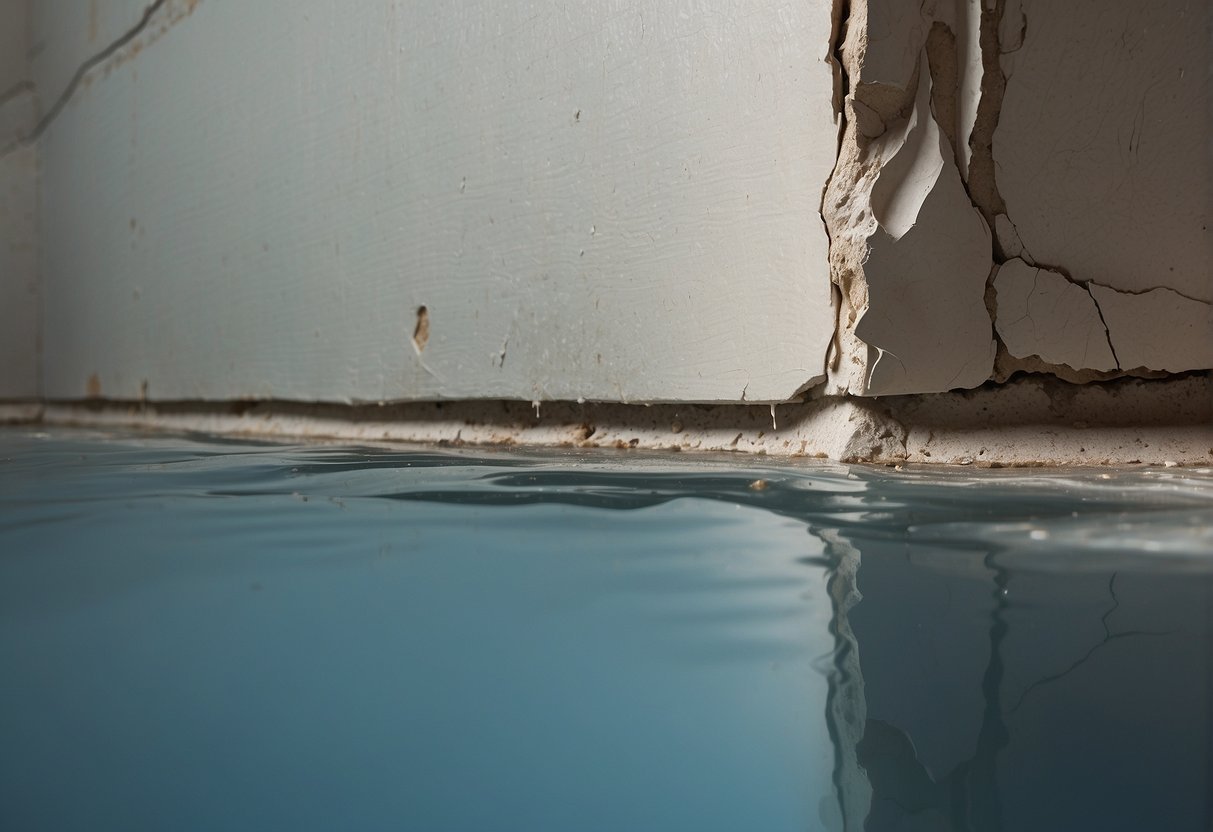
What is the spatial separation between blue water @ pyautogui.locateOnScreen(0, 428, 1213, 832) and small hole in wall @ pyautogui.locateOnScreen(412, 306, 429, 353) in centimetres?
123

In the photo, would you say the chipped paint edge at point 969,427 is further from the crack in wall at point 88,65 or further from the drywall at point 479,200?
the crack in wall at point 88,65

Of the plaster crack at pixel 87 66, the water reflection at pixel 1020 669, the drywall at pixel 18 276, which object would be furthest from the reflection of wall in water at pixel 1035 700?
the drywall at pixel 18 276

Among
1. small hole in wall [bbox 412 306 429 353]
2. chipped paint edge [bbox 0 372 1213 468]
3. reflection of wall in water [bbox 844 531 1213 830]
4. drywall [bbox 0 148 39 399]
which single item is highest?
drywall [bbox 0 148 39 399]

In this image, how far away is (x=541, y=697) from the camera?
1.48 feet

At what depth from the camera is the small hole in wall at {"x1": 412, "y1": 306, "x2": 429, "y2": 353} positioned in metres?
2.12

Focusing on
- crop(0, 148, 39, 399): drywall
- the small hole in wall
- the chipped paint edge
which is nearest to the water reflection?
the chipped paint edge

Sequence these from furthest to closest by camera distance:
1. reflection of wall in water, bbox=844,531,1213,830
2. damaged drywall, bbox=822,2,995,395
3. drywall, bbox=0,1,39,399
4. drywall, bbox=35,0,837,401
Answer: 1. drywall, bbox=0,1,39,399
2. drywall, bbox=35,0,837,401
3. damaged drywall, bbox=822,2,995,395
4. reflection of wall in water, bbox=844,531,1213,830

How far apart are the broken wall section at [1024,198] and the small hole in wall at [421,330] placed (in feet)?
3.47

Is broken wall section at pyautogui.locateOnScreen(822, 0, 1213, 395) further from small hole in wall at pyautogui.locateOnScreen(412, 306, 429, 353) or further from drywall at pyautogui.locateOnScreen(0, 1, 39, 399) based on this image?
drywall at pyautogui.locateOnScreen(0, 1, 39, 399)

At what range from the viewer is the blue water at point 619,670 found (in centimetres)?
37

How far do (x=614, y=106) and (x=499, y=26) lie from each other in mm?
409

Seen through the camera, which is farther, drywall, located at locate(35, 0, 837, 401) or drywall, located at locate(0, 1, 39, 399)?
drywall, located at locate(0, 1, 39, 399)

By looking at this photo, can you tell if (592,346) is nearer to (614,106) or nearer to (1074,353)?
(614,106)

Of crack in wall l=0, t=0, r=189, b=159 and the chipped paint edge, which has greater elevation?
crack in wall l=0, t=0, r=189, b=159
